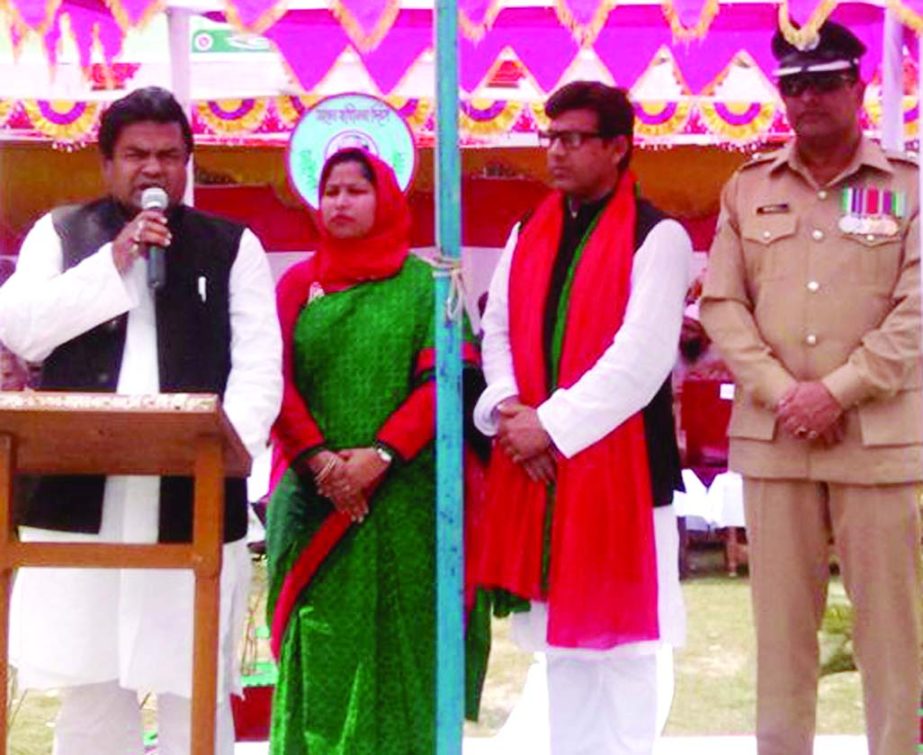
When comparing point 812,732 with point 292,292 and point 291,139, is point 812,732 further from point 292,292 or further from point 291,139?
point 291,139

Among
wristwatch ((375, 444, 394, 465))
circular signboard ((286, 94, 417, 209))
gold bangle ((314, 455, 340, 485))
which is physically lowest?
gold bangle ((314, 455, 340, 485))

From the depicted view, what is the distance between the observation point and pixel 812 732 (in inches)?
153

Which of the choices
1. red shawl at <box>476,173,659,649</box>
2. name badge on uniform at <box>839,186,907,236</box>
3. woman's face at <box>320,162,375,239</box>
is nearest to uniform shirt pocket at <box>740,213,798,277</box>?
name badge on uniform at <box>839,186,907,236</box>

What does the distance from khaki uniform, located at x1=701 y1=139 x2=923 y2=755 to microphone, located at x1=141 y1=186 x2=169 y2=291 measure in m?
1.36

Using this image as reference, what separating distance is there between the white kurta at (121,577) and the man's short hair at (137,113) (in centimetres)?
25

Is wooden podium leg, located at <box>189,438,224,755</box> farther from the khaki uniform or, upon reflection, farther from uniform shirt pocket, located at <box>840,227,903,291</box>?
uniform shirt pocket, located at <box>840,227,903,291</box>

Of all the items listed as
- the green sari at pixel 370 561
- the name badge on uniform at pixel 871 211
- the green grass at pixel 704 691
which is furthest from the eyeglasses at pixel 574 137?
the green grass at pixel 704 691

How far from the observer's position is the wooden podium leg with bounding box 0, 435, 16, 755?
10.0ft

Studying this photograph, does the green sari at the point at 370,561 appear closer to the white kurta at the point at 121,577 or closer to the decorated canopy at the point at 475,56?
Answer: the white kurta at the point at 121,577

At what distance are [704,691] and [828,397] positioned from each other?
3.02 m

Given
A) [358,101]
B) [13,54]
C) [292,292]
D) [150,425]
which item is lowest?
[150,425]

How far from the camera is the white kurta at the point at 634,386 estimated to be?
12.5 ft

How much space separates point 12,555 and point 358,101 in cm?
253

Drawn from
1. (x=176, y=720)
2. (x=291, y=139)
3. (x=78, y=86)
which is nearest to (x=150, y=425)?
(x=176, y=720)
